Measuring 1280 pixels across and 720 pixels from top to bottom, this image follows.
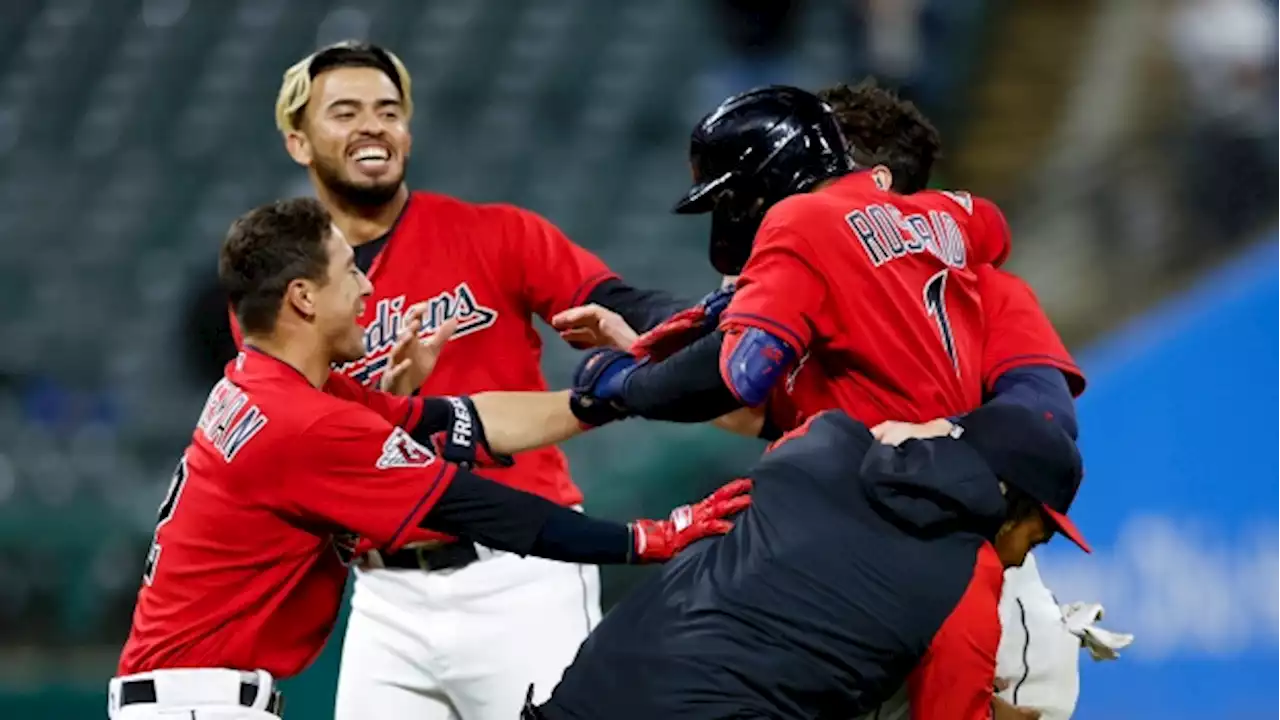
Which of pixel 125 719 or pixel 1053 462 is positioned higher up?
pixel 1053 462

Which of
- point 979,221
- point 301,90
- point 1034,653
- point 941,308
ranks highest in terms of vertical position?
point 301,90

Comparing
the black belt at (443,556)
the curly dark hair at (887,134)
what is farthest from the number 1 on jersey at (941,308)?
the black belt at (443,556)

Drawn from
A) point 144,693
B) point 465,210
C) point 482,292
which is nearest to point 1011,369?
point 482,292

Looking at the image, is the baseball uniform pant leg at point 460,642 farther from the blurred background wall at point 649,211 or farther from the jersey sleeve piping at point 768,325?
the blurred background wall at point 649,211

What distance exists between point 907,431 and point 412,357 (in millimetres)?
1303

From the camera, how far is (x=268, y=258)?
10.6 feet

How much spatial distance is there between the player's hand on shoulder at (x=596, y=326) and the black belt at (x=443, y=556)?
52 centimetres

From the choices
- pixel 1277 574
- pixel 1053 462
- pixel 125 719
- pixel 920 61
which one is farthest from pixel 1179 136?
pixel 125 719

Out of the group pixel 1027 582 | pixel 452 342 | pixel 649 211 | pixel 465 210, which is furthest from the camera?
pixel 649 211

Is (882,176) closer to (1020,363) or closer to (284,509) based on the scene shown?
(1020,363)

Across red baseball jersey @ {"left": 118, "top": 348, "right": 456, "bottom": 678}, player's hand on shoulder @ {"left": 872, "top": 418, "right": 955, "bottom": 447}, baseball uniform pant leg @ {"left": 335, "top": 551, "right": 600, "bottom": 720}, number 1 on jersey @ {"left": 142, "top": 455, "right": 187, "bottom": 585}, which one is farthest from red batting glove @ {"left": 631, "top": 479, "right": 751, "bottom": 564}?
number 1 on jersey @ {"left": 142, "top": 455, "right": 187, "bottom": 585}

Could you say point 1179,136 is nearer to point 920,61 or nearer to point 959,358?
point 920,61

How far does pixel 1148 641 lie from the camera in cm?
618

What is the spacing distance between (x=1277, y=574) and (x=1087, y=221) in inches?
62.9
